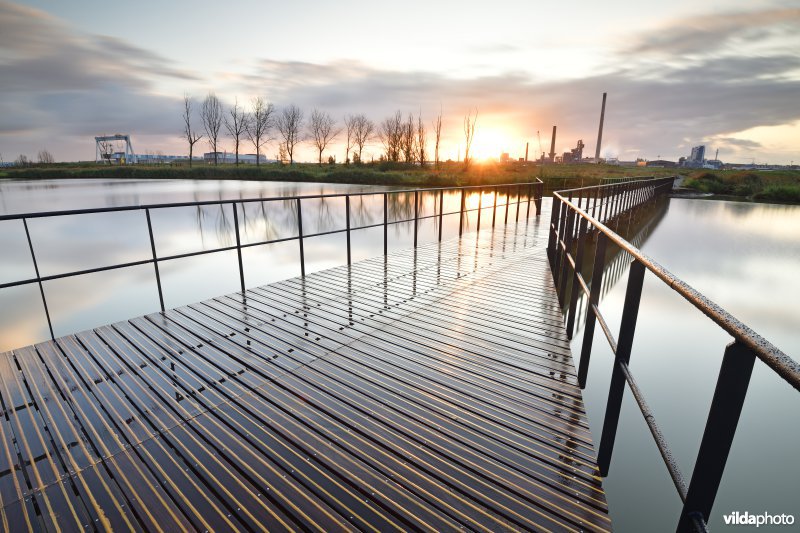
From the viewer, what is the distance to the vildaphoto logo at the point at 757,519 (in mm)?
2344

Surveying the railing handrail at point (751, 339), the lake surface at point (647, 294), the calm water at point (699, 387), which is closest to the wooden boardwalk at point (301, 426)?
the railing handrail at point (751, 339)

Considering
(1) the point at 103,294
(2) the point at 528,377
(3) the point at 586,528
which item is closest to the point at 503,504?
(3) the point at 586,528

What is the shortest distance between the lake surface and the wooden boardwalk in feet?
4.15

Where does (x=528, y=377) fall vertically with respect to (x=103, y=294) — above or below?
above

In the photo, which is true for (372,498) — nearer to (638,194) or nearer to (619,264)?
(619,264)

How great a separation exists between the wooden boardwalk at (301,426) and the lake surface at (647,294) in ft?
4.15

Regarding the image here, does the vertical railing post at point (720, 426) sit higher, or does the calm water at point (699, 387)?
the vertical railing post at point (720, 426)

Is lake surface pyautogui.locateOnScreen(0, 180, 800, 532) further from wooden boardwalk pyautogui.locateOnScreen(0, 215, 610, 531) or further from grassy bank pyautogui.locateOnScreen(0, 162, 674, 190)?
grassy bank pyautogui.locateOnScreen(0, 162, 674, 190)

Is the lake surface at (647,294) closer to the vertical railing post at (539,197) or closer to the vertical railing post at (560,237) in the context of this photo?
the vertical railing post at (560,237)

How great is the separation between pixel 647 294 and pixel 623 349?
23.9ft

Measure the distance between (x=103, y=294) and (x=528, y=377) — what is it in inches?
385

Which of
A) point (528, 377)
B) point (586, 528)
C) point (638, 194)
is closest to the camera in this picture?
point (586, 528)

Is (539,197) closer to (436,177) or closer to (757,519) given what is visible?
(757,519)

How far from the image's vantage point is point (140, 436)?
1812 mm
